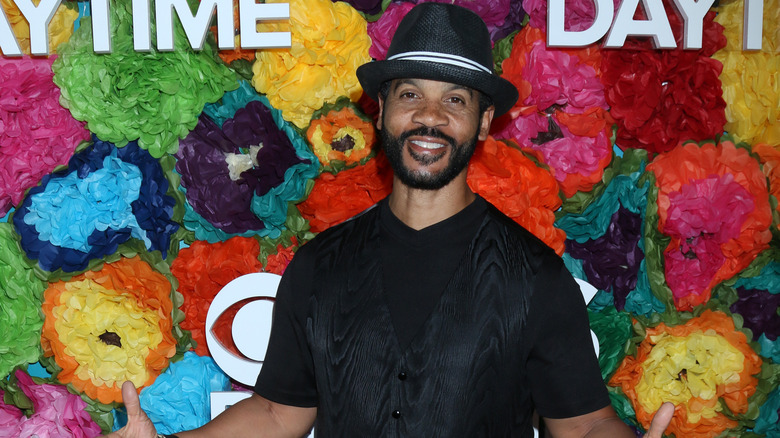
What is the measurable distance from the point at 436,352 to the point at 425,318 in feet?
0.25

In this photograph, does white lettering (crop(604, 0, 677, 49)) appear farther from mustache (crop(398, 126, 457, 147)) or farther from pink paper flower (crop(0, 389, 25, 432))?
pink paper flower (crop(0, 389, 25, 432))

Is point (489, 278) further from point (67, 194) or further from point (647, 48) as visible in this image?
point (67, 194)

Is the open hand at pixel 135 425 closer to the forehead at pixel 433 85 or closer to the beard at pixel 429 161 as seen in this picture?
the beard at pixel 429 161

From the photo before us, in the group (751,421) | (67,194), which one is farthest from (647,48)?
(67,194)

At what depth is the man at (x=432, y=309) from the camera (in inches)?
58.1

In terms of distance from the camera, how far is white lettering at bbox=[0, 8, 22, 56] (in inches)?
76.5

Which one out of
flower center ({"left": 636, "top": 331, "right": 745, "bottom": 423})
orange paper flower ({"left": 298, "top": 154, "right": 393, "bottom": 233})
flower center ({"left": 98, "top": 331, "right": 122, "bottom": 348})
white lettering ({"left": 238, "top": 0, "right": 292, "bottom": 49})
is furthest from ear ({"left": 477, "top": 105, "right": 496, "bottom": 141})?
flower center ({"left": 98, "top": 331, "right": 122, "bottom": 348})

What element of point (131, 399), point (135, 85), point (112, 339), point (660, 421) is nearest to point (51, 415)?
point (112, 339)

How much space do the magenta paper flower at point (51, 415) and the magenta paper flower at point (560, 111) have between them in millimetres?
1449

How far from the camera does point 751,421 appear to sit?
201 centimetres

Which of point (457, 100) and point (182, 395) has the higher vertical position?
point (457, 100)

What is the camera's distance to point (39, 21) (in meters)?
1.93

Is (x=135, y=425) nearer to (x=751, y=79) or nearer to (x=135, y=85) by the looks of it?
(x=135, y=85)

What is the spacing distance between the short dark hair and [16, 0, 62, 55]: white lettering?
3.23ft
